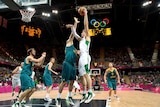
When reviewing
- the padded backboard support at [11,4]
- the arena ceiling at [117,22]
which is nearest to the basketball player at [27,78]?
the padded backboard support at [11,4]

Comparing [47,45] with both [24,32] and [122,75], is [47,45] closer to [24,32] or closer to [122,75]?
[24,32]

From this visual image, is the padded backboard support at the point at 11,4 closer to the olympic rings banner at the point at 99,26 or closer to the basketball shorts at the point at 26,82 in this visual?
the basketball shorts at the point at 26,82

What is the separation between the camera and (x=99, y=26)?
98.1 ft

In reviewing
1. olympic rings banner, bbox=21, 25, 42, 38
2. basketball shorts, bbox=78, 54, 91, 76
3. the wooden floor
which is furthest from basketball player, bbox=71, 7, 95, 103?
olympic rings banner, bbox=21, 25, 42, 38

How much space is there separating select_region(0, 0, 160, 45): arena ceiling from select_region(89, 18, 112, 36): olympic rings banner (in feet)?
3.22

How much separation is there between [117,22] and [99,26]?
574 centimetres

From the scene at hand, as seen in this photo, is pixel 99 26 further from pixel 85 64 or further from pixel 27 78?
pixel 85 64

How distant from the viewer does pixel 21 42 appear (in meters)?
36.8

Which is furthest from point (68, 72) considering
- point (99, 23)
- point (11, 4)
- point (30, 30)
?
point (30, 30)

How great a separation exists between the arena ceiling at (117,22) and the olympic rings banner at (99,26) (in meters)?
0.98

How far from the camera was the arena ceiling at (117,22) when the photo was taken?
28.2m

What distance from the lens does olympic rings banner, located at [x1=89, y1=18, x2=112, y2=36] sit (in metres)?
29.0

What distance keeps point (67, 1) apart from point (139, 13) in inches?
497

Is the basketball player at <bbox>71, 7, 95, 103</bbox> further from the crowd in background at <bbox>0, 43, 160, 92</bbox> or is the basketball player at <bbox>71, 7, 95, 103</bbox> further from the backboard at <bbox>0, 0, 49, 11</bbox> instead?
the crowd in background at <bbox>0, 43, 160, 92</bbox>
